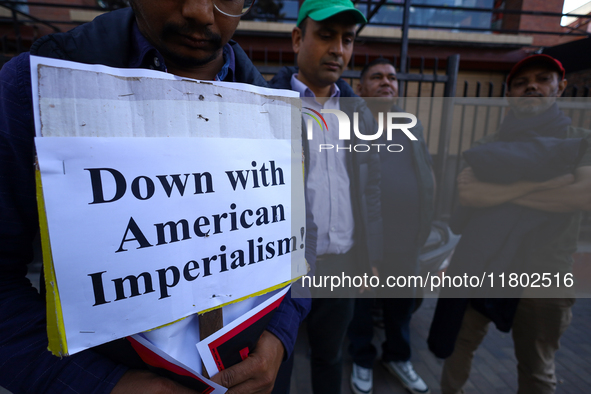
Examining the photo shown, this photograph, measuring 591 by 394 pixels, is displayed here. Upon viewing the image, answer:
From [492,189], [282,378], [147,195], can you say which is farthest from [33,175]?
[492,189]

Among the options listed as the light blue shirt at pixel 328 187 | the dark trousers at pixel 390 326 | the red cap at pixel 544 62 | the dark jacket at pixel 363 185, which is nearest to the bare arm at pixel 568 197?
the red cap at pixel 544 62

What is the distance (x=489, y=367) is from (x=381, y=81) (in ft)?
8.70

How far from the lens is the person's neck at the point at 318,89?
1.92 m

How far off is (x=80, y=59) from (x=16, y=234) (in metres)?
0.41

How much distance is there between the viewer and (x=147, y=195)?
595 mm

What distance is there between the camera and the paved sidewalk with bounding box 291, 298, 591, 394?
7.49 feet

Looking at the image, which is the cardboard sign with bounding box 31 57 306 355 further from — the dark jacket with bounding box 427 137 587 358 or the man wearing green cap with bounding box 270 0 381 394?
the dark jacket with bounding box 427 137 587 358

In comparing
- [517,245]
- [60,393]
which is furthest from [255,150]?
[517,245]

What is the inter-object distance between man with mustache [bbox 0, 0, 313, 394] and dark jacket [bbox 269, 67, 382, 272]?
44.7 inches

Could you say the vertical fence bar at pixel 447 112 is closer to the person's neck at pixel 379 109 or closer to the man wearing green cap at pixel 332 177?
the person's neck at pixel 379 109

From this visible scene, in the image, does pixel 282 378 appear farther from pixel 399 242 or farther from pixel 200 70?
pixel 399 242

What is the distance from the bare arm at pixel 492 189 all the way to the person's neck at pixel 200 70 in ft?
5.59

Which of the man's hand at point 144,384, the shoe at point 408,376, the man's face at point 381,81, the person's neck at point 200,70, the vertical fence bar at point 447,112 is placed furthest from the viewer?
the vertical fence bar at point 447,112

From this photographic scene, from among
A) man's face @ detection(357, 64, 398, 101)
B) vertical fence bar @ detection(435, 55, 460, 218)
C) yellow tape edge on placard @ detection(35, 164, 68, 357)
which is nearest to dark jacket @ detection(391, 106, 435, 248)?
man's face @ detection(357, 64, 398, 101)
